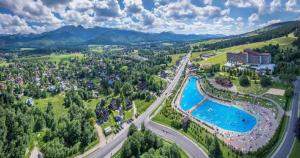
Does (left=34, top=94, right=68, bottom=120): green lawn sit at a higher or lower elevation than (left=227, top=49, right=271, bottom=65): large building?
lower

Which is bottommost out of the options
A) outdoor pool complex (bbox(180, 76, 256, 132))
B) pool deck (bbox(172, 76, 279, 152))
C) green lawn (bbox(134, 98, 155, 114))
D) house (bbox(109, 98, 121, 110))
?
outdoor pool complex (bbox(180, 76, 256, 132))

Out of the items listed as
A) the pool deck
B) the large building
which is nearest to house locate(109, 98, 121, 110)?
the pool deck

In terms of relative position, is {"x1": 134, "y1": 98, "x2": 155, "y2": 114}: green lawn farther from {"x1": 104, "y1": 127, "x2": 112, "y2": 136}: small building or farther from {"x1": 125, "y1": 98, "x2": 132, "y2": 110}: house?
{"x1": 104, "y1": 127, "x2": 112, "y2": 136}: small building

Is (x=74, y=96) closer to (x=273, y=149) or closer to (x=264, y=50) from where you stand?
A: (x=273, y=149)

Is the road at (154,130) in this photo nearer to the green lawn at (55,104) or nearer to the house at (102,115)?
the house at (102,115)

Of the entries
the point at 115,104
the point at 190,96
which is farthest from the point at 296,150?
the point at 115,104

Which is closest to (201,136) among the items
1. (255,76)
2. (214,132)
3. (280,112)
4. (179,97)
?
(214,132)

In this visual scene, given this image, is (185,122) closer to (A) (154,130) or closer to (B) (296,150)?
(A) (154,130)

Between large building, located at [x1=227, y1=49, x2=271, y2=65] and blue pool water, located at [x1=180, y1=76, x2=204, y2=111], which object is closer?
blue pool water, located at [x1=180, y1=76, x2=204, y2=111]
